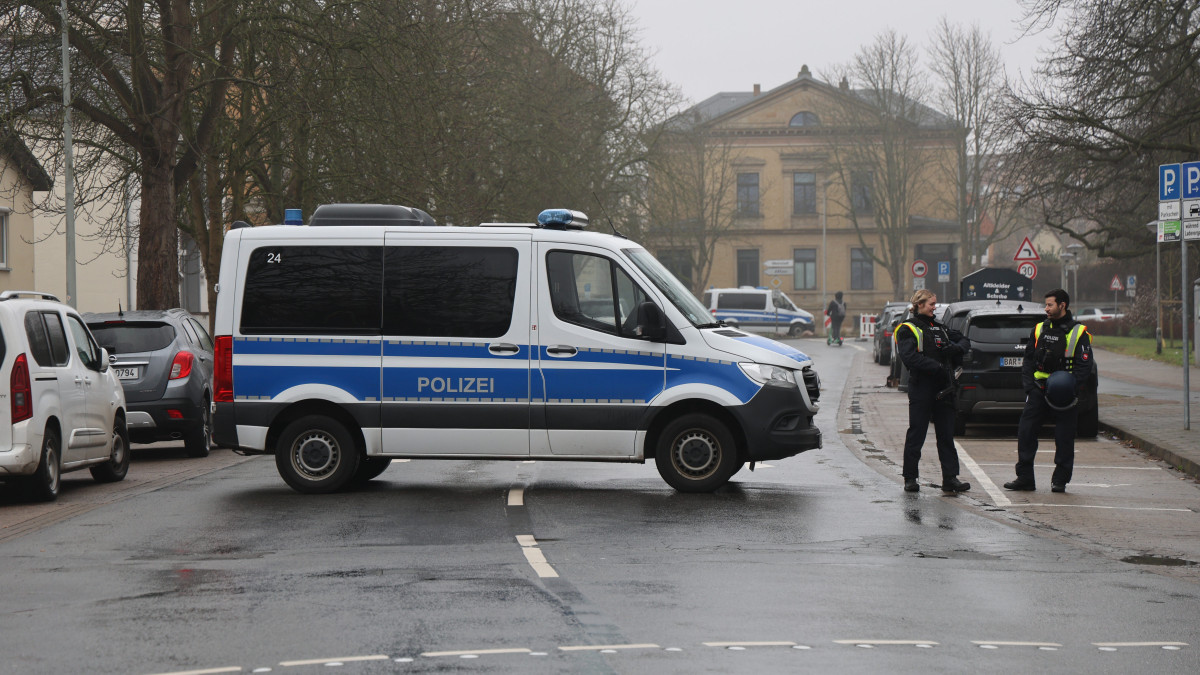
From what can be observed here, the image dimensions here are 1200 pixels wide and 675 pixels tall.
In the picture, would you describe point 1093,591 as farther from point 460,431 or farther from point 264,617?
point 460,431

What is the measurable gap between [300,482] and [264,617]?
5.47m

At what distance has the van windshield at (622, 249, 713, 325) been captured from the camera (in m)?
12.1

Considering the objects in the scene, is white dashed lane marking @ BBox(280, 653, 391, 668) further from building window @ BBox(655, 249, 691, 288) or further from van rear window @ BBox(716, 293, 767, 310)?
building window @ BBox(655, 249, 691, 288)

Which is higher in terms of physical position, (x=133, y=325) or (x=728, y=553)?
(x=133, y=325)

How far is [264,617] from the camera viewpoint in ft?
22.7

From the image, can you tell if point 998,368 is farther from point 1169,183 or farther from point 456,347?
point 456,347

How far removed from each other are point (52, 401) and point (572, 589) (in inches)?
261

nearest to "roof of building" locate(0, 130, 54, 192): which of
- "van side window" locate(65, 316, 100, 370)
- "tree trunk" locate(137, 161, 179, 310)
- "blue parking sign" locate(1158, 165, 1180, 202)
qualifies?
"tree trunk" locate(137, 161, 179, 310)

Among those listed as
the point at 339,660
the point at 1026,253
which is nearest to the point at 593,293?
the point at 339,660

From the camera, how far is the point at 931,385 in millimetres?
→ 12617

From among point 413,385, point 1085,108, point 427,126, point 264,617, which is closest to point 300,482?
point 413,385

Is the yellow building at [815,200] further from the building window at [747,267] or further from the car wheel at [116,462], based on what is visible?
the car wheel at [116,462]

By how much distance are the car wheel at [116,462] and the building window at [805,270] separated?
224 ft

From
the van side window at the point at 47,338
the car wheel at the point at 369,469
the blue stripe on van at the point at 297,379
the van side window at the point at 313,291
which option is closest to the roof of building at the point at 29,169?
the van side window at the point at 47,338
